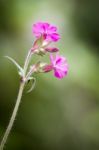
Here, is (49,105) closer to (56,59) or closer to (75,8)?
(75,8)

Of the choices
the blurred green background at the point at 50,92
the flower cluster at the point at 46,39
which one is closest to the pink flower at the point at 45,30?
the flower cluster at the point at 46,39

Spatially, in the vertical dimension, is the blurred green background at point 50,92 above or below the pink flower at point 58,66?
below

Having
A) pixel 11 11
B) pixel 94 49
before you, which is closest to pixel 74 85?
pixel 94 49

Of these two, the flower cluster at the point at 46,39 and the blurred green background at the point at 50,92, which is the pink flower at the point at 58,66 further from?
the blurred green background at the point at 50,92

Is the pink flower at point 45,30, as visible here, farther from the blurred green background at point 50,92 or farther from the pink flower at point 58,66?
the blurred green background at point 50,92

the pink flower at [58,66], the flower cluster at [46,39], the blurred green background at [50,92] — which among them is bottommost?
the blurred green background at [50,92]

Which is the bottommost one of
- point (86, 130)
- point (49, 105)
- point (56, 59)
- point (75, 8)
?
point (86, 130)

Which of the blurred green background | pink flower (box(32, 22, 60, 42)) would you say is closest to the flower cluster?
pink flower (box(32, 22, 60, 42))

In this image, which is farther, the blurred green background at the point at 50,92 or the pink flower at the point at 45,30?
the blurred green background at the point at 50,92
